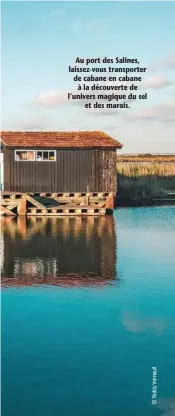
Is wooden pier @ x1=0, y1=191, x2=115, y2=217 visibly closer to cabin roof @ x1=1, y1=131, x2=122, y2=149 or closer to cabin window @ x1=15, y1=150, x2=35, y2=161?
cabin window @ x1=15, y1=150, x2=35, y2=161

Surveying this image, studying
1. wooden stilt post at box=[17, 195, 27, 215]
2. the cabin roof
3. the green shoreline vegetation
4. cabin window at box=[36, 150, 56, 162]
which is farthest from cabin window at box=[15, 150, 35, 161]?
the green shoreline vegetation

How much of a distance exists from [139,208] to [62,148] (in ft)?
27.2

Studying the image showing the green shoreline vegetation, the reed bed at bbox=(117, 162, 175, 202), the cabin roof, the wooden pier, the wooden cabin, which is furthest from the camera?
the reed bed at bbox=(117, 162, 175, 202)

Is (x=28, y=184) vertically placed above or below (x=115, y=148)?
below

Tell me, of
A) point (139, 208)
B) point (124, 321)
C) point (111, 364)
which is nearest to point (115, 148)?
point (139, 208)

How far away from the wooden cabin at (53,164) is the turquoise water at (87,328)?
55.5 feet

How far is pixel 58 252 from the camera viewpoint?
2245cm

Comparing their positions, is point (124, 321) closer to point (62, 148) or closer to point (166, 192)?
point (62, 148)

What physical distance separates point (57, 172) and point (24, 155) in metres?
3.01

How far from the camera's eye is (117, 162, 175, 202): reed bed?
1910 inches

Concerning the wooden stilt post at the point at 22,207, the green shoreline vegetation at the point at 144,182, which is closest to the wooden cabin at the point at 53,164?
the wooden stilt post at the point at 22,207

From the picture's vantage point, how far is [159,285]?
16688 millimetres

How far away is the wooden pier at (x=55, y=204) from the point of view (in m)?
37.4

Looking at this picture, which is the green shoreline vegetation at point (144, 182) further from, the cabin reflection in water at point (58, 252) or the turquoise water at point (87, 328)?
the turquoise water at point (87, 328)
